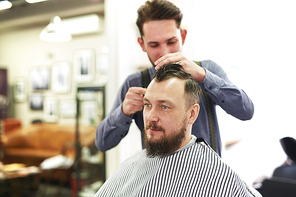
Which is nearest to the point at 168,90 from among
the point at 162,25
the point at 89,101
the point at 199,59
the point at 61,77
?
the point at 162,25

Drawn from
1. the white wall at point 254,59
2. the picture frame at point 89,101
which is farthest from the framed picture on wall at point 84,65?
the white wall at point 254,59

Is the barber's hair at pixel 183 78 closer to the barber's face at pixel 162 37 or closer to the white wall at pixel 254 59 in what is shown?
the barber's face at pixel 162 37

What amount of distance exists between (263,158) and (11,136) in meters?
5.61

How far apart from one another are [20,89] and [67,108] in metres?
1.49

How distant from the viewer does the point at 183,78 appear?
3.11 feet

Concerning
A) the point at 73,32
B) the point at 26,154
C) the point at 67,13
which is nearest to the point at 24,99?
the point at 26,154

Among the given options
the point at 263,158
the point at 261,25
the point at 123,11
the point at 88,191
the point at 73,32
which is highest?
the point at 73,32

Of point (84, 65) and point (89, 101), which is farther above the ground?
point (84, 65)

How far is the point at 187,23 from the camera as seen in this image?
139cm

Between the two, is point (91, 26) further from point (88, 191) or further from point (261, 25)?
point (261, 25)

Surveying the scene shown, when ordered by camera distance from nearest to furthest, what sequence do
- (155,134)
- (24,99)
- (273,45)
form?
(155,134), (273,45), (24,99)

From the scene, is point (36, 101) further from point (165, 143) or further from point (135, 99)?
point (165, 143)

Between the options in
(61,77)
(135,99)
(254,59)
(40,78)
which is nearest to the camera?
(135,99)

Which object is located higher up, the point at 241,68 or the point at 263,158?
the point at 241,68
